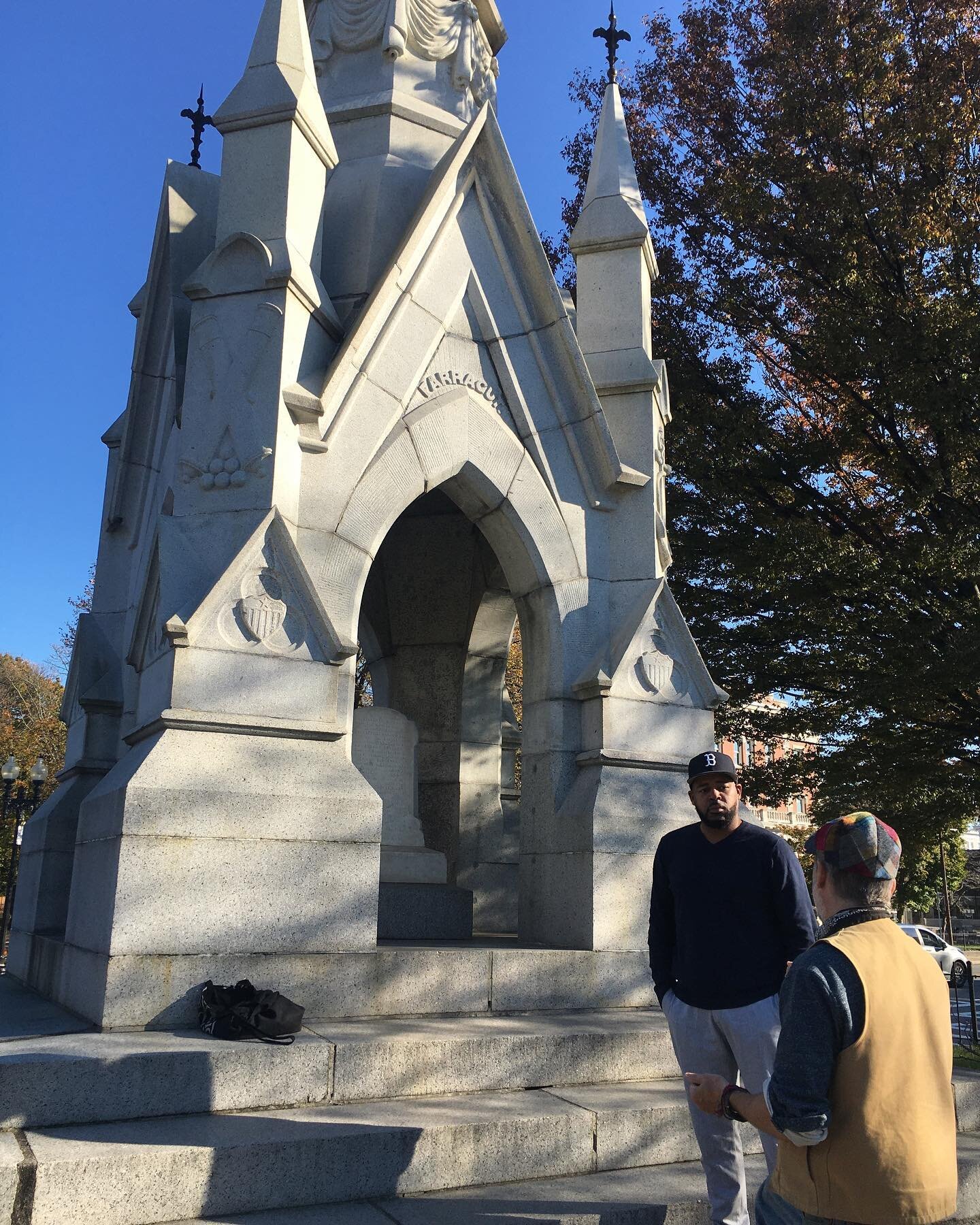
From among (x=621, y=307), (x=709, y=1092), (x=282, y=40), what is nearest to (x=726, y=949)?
(x=709, y=1092)

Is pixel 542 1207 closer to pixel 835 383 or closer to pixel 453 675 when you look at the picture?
pixel 453 675

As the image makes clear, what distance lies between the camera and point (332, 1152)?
400 centimetres

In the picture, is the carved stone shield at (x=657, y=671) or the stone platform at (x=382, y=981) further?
the carved stone shield at (x=657, y=671)

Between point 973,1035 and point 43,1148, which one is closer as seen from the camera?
point 43,1148

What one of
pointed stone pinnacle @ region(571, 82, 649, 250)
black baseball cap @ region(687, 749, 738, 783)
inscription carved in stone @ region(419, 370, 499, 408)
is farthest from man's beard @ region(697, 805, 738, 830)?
pointed stone pinnacle @ region(571, 82, 649, 250)

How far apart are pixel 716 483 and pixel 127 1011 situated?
9.51 meters

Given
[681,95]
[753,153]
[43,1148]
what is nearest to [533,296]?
[43,1148]

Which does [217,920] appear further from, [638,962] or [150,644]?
[638,962]

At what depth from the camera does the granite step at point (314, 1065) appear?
4074mm

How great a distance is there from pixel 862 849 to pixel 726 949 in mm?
1436

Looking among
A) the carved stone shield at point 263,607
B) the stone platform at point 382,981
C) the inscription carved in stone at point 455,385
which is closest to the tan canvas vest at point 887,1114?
the stone platform at point 382,981

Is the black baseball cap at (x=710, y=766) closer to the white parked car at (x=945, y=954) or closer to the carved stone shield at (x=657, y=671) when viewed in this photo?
the carved stone shield at (x=657, y=671)

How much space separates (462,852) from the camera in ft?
29.2

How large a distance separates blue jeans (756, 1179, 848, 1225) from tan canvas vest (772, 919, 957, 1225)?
0.19m
